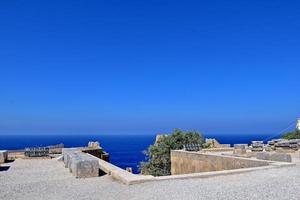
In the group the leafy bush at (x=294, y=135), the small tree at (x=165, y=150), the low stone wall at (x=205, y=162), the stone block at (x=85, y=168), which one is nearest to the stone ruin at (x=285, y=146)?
the low stone wall at (x=205, y=162)

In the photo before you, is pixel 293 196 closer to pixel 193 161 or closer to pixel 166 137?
pixel 193 161

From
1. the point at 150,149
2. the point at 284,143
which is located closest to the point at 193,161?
the point at 284,143

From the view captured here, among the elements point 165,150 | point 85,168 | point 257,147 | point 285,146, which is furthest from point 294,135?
point 85,168

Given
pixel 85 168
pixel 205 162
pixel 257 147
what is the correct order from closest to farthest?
1. pixel 85 168
2. pixel 205 162
3. pixel 257 147

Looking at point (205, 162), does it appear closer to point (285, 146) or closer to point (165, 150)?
point (285, 146)

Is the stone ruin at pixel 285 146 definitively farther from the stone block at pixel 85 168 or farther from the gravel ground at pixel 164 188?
the stone block at pixel 85 168

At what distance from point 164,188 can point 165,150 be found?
2026 cm

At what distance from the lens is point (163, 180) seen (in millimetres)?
9336

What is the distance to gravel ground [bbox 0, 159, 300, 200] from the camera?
7.57m

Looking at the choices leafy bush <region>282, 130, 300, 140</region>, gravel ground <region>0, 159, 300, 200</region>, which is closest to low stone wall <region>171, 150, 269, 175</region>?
gravel ground <region>0, 159, 300, 200</region>

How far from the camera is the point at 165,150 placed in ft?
93.4

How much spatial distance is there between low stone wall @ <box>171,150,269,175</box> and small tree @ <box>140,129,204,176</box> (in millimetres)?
8730

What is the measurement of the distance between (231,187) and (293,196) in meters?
1.47

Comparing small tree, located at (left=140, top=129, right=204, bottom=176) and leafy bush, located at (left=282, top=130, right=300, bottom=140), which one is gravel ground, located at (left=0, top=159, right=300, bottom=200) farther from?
leafy bush, located at (left=282, top=130, right=300, bottom=140)
